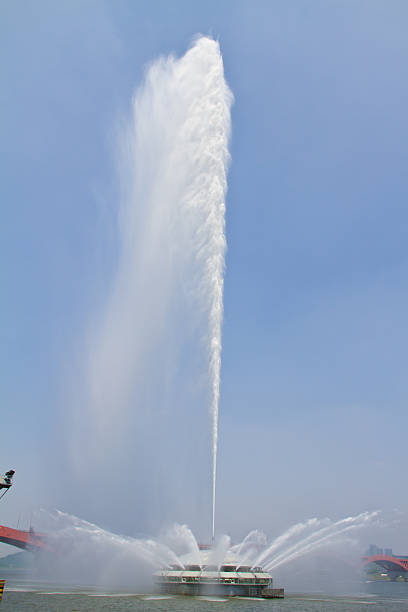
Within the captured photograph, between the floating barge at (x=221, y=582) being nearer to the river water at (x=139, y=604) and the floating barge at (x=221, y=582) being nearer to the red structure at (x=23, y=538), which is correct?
the river water at (x=139, y=604)

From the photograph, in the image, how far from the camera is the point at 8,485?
1262 inches

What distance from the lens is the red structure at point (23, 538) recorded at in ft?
361

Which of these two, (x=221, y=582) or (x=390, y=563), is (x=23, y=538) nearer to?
(x=221, y=582)

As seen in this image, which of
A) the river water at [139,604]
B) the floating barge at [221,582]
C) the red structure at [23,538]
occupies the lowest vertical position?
the river water at [139,604]

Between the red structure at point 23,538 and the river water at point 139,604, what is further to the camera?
the red structure at point 23,538

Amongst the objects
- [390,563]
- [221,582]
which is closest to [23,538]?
[221,582]

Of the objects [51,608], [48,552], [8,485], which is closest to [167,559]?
[51,608]

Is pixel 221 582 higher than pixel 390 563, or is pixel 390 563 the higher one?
pixel 390 563

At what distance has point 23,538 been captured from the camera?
4370 inches

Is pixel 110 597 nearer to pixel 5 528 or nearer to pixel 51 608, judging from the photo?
pixel 51 608

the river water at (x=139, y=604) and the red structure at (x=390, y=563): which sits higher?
the red structure at (x=390, y=563)

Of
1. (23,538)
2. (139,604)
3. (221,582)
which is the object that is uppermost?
(23,538)

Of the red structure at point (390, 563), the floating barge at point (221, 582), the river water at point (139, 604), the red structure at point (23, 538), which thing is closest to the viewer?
the river water at point (139, 604)

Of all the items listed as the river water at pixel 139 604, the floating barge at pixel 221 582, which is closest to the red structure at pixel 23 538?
the river water at pixel 139 604
